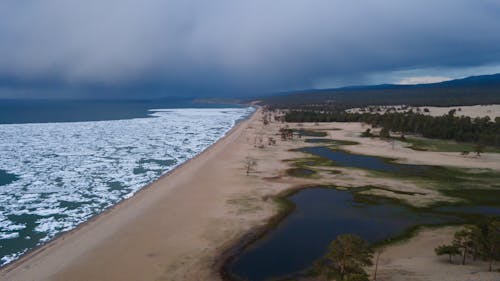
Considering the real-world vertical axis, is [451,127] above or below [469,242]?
above

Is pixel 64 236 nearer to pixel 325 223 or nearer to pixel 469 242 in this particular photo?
pixel 325 223

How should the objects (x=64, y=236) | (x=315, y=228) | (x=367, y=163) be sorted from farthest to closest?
(x=367, y=163) < (x=315, y=228) < (x=64, y=236)

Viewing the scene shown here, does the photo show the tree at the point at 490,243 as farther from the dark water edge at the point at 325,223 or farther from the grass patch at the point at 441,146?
the grass patch at the point at 441,146

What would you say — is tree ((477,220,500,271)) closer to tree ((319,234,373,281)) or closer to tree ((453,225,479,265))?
tree ((453,225,479,265))

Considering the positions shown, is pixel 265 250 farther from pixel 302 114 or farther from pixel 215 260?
pixel 302 114

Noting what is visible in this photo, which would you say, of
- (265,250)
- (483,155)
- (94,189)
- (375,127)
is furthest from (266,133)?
(265,250)

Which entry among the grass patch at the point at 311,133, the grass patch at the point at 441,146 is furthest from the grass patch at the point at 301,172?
the grass patch at the point at 311,133

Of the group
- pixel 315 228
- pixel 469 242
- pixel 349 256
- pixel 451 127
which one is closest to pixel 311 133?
pixel 451 127
